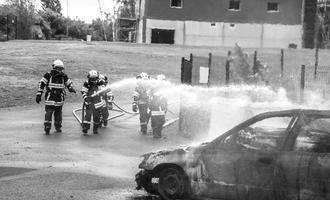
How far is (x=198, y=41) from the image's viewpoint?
48.5 m

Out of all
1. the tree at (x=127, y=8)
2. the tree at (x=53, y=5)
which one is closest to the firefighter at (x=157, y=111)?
the tree at (x=127, y=8)

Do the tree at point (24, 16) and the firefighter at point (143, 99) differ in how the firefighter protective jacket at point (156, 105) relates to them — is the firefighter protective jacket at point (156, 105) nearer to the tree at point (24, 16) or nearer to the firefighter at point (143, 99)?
the firefighter at point (143, 99)

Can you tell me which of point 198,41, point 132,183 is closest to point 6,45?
point 198,41

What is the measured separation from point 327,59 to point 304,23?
1392cm

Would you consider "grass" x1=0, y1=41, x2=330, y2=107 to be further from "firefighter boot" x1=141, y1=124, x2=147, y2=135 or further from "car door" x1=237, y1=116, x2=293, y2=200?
"car door" x1=237, y1=116, x2=293, y2=200

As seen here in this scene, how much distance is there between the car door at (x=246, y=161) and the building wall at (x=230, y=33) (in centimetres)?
4147

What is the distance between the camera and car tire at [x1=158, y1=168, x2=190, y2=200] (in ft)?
24.4

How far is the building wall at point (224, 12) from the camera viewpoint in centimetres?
4869

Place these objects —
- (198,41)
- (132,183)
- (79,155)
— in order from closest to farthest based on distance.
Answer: (132,183), (79,155), (198,41)

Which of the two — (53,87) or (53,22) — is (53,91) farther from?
(53,22)

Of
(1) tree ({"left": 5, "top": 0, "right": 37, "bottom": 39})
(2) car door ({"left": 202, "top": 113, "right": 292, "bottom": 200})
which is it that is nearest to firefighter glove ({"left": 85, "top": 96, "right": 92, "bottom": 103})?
(2) car door ({"left": 202, "top": 113, "right": 292, "bottom": 200})

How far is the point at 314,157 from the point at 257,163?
2.33 ft

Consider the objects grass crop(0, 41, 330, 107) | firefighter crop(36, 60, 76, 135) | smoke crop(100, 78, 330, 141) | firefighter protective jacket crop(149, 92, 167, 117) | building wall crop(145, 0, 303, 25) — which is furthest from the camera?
building wall crop(145, 0, 303, 25)

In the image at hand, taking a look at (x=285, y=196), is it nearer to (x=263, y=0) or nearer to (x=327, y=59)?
(x=327, y=59)
